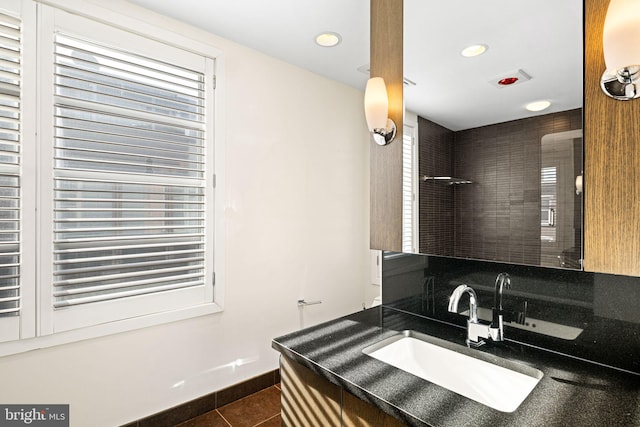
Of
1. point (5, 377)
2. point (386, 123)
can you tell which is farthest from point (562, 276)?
point (5, 377)

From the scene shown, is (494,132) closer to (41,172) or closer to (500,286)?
(500,286)

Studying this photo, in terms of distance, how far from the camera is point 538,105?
47.5 inches

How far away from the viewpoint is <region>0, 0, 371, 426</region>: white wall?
1.71 m

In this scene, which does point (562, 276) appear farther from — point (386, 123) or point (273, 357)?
point (273, 357)

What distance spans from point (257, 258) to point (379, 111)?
4.33ft

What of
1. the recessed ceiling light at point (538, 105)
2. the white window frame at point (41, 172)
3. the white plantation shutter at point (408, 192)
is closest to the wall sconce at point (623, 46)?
the recessed ceiling light at point (538, 105)

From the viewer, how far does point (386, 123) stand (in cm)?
159

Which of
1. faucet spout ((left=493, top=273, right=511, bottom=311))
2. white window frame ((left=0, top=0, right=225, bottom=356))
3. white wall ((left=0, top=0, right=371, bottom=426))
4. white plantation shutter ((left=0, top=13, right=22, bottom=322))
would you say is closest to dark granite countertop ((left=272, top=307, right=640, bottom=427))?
faucet spout ((left=493, top=273, right=511, bottom=311))

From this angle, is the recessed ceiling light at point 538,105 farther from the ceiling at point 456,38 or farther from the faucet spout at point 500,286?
the faucet spout at point 500,286

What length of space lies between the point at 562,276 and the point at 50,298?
2192 mm

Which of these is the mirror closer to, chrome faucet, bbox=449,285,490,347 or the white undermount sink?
chrome faucet, bbox=449,285,490,347

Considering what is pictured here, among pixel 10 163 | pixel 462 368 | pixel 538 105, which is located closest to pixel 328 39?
pixel 538 105

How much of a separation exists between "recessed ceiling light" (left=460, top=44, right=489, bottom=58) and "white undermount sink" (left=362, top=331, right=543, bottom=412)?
1.15 m

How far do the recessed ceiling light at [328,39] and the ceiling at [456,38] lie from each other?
0.14 ft
